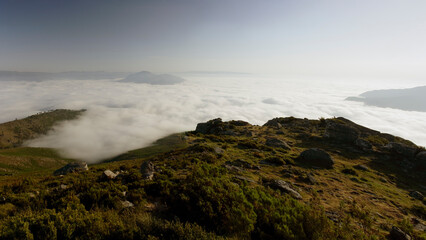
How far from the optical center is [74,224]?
5402mm

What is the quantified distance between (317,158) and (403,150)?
14109 mm

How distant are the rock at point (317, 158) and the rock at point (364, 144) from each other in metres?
11.7

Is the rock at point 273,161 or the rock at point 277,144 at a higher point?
the rock at point 273,161

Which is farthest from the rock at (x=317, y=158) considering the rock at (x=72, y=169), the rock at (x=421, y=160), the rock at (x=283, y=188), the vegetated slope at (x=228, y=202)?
the rock at (x=72, y=169)

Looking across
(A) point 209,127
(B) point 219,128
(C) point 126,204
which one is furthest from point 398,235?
(A) point 209,127

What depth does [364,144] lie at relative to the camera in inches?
1057

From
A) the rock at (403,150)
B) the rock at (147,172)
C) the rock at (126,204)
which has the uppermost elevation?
the rock at (126,204)

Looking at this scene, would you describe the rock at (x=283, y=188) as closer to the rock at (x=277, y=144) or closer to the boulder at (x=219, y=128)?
the rock at (x=277, y=144)

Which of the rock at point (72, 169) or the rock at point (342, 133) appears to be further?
the rock at point (342, 133)

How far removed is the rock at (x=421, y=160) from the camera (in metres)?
21.0

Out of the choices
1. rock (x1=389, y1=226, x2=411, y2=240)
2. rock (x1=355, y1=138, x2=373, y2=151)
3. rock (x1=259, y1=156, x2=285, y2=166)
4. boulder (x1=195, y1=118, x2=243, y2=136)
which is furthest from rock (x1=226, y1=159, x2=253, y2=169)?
rock (x1=355, y1=138, x2=373, y2=151)

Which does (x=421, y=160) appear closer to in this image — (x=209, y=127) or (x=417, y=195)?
(x=417, y=195)

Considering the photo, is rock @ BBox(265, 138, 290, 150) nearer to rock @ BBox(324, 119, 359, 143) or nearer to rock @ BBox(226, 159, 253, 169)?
rock @ BBox(324, 119, 359, 143)

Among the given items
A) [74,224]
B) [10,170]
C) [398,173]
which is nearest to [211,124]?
[398,173]
